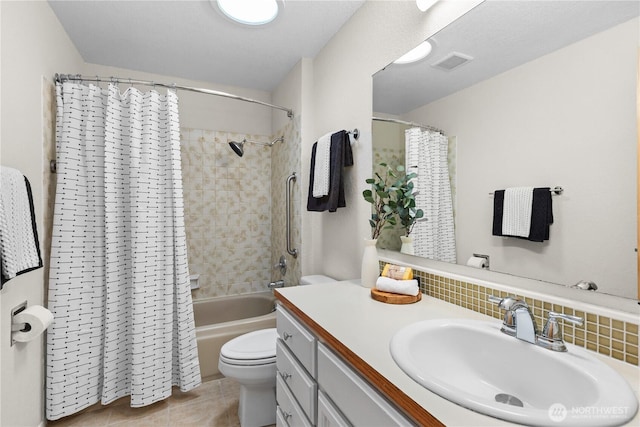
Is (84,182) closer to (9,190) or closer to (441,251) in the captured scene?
(9,190)

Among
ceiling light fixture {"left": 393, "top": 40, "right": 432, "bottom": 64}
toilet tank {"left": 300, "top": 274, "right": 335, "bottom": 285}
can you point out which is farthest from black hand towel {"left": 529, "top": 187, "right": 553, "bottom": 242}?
toilet tank {"left": 300, "top": 274, "right": 335, "bottom": 285}

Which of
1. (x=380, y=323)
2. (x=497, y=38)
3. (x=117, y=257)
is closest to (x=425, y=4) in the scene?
(x=497, y=38)

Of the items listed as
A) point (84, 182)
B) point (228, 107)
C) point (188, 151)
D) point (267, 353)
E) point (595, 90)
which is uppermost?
point (228, 107)

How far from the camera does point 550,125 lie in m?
0.91

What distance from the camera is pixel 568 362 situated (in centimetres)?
73

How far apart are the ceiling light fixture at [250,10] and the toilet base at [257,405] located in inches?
84.4

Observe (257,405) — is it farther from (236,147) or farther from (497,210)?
(236,147)

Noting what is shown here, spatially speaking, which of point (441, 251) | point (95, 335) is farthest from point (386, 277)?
point (95, 335)

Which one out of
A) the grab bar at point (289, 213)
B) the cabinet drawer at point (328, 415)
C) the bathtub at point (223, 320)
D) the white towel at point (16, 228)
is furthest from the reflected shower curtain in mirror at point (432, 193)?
the white towel at point (16, 228)

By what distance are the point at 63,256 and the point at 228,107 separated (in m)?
1.87

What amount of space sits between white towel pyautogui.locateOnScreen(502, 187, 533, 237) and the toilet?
1272 millimetres

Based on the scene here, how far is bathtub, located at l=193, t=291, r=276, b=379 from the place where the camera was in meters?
2.18

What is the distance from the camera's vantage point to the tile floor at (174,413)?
1.77 metres

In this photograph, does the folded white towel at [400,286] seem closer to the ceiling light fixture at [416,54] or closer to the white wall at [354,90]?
the white wall at [354,90]
